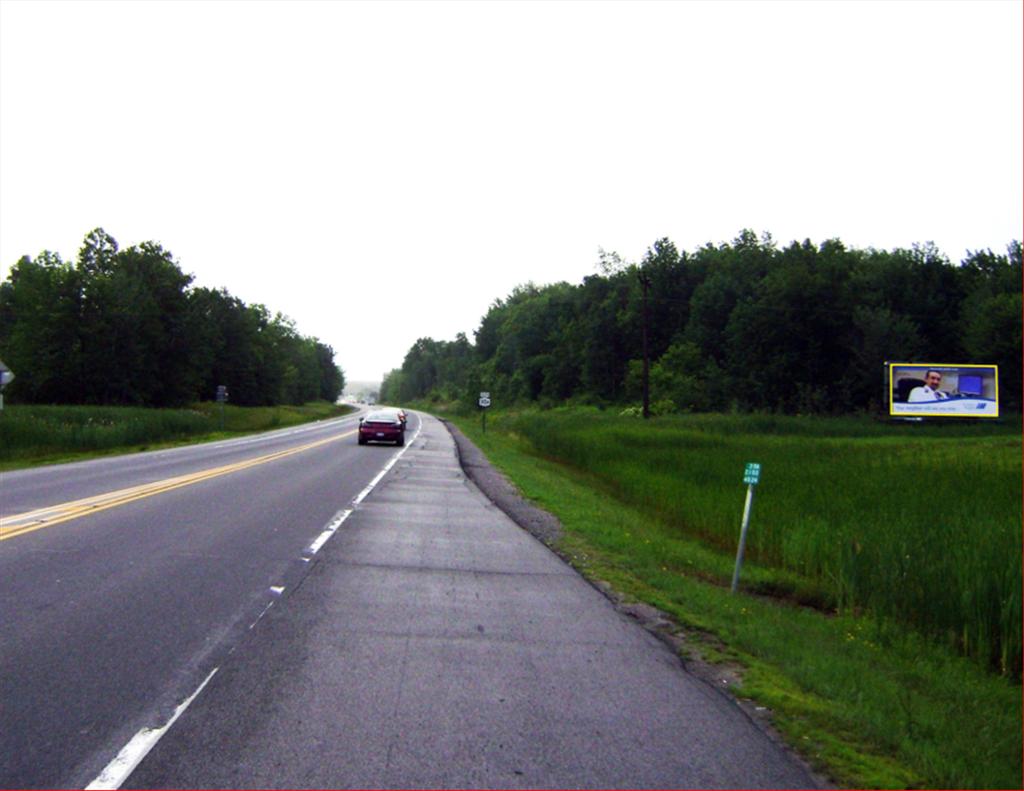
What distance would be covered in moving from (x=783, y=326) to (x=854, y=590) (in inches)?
2077

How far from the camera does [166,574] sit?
10.4 m

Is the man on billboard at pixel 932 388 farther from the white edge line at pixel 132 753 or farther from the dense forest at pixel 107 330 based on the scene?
the dense forest at pixel 107 330

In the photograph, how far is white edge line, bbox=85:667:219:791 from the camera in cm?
475

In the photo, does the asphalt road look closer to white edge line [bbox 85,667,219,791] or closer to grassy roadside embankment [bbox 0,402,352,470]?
white edge line [bbox 85,667,219,791]

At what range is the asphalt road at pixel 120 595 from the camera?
18.4 ft

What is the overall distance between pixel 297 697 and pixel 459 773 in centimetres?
163

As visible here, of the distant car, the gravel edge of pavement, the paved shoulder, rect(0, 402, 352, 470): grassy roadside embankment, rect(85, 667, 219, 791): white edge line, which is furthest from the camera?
the distant car

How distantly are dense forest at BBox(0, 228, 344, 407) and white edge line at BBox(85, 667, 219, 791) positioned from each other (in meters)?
72.7

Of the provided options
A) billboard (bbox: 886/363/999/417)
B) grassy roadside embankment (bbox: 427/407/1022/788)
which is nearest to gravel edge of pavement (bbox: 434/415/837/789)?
grassy roadside embankment (bbox: 427/407/1022/788)

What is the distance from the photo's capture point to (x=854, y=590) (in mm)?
11359

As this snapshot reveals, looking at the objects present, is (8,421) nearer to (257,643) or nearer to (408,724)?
(257,643)

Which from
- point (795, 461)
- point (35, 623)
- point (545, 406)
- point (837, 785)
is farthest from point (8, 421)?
point (545, 406)

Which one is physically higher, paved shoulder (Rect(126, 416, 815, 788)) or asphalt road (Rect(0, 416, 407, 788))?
asphalt road (Rect(0, 416, 407, 788))

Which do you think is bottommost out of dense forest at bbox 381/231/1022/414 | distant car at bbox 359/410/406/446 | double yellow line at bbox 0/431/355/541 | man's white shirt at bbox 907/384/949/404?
double yellow line at bbox 0/431/355/541
